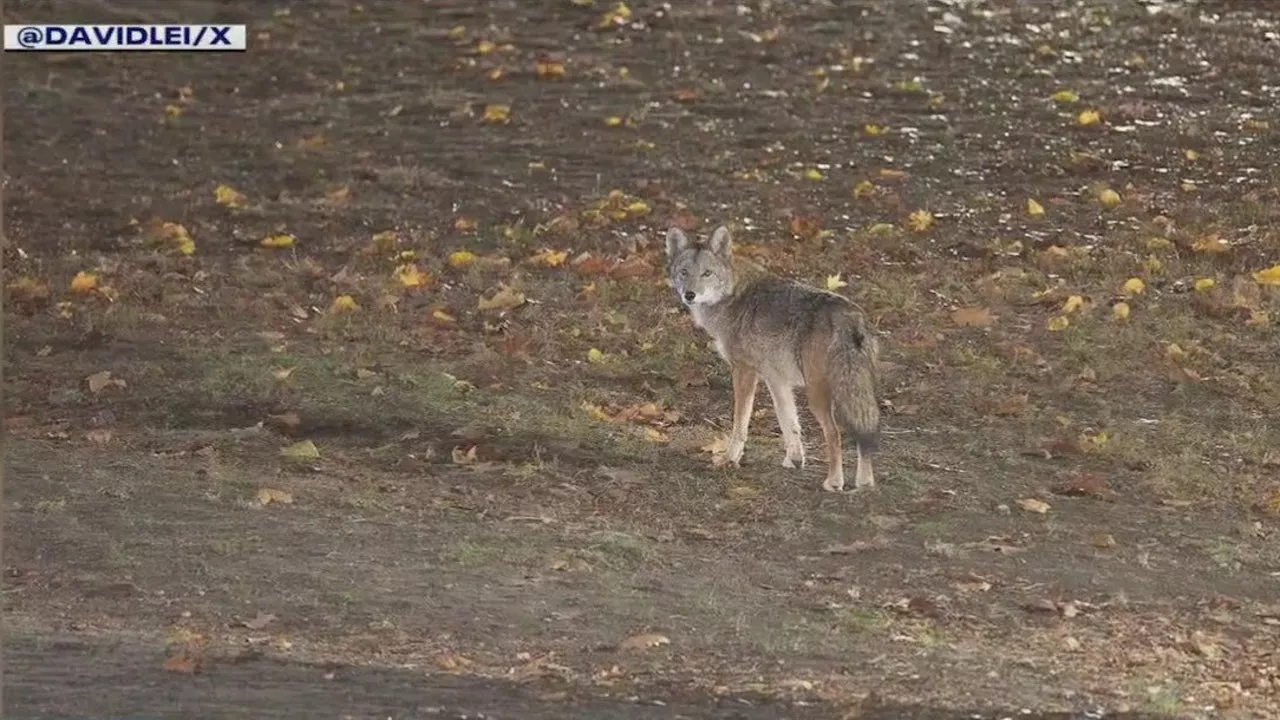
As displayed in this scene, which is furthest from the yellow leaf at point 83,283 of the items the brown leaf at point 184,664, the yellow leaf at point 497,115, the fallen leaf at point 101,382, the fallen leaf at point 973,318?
the brown leaf at point 184,664

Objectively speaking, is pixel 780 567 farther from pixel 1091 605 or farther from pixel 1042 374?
pixel 1042 374

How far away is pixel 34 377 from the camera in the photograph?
A: 36.2 ft

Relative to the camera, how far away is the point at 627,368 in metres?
11.1

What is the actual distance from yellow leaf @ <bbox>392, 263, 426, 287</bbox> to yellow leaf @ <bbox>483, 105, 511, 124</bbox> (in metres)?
3.90

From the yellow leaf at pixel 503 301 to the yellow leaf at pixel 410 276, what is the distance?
0.55m

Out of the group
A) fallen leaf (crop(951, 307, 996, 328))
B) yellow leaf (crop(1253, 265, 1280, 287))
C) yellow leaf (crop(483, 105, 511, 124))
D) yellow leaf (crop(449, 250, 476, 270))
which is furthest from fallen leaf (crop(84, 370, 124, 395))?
yellow leaf (crop(1253, 265, 1280, 287))

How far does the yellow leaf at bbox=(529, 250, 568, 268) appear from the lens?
13.1 metres

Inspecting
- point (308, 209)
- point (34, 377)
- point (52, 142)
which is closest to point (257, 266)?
point (308, 209)

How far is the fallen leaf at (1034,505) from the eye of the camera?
899 cm

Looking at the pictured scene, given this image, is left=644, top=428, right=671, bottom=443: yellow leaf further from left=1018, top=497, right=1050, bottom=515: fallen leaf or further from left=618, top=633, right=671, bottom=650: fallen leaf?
left=618, top=633, right=671, bottom=650: fallen leaf

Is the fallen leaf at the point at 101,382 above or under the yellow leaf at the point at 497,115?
under

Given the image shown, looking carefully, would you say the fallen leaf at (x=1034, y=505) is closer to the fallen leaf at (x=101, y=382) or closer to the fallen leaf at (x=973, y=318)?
the fallen leaf at (x=973, y=318)

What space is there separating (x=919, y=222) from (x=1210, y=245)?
189 cm

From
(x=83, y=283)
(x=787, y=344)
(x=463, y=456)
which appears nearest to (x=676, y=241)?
(x=787, y=344)
